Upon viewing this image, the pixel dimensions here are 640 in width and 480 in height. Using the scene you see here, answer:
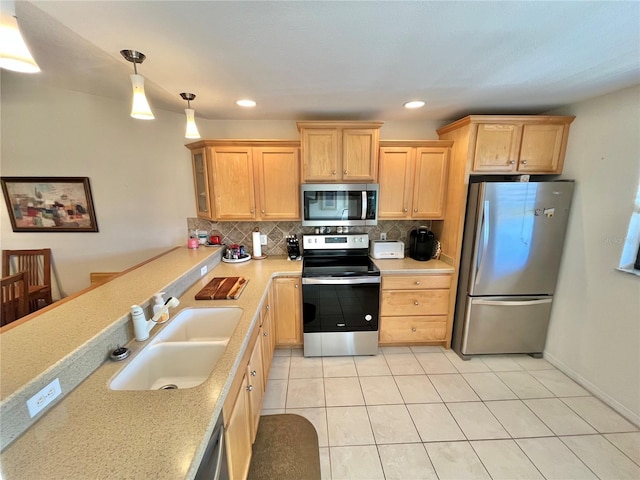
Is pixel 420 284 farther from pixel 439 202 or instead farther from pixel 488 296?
pixel 439 202

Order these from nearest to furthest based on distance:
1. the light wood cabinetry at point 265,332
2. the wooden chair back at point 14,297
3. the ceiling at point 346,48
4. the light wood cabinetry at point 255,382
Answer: the ceiling at point 346,48 < the light wood cabinetry at point 255,382 < the light wood cabinetry at point 265,332 < the wooden chair back at point 14,297

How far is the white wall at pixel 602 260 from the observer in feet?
5.96

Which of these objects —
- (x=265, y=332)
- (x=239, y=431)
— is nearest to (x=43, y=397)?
(x=239, y=431)

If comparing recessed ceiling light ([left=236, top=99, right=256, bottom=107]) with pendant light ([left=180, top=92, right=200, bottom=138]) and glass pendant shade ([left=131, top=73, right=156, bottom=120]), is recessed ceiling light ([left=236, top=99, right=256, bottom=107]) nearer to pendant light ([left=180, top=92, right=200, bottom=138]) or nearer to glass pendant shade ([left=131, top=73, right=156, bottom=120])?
pendant light ([left=180, top=92, right=200, bottom=138])

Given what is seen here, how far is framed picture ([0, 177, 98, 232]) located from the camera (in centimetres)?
265

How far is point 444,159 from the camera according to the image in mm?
2549

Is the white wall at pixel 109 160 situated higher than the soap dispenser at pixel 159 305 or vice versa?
the white wall at pixel 109 160

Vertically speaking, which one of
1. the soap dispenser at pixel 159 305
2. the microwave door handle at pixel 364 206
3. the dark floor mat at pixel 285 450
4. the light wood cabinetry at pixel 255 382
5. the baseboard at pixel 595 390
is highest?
the microwave door handle at pixel 364 206

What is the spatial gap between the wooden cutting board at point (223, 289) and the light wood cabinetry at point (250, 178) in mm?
782

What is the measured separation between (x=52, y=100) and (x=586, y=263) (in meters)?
5.20

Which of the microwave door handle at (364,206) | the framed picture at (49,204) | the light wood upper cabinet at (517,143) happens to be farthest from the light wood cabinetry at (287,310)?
the framed picture at (49,204)

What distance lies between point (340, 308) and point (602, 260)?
2159 millimetres

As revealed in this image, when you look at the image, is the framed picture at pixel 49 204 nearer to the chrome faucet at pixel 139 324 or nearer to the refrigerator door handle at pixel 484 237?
the chrome faucet at pixel 139 324

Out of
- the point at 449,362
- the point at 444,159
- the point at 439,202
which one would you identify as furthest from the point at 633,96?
the point at 449,362
